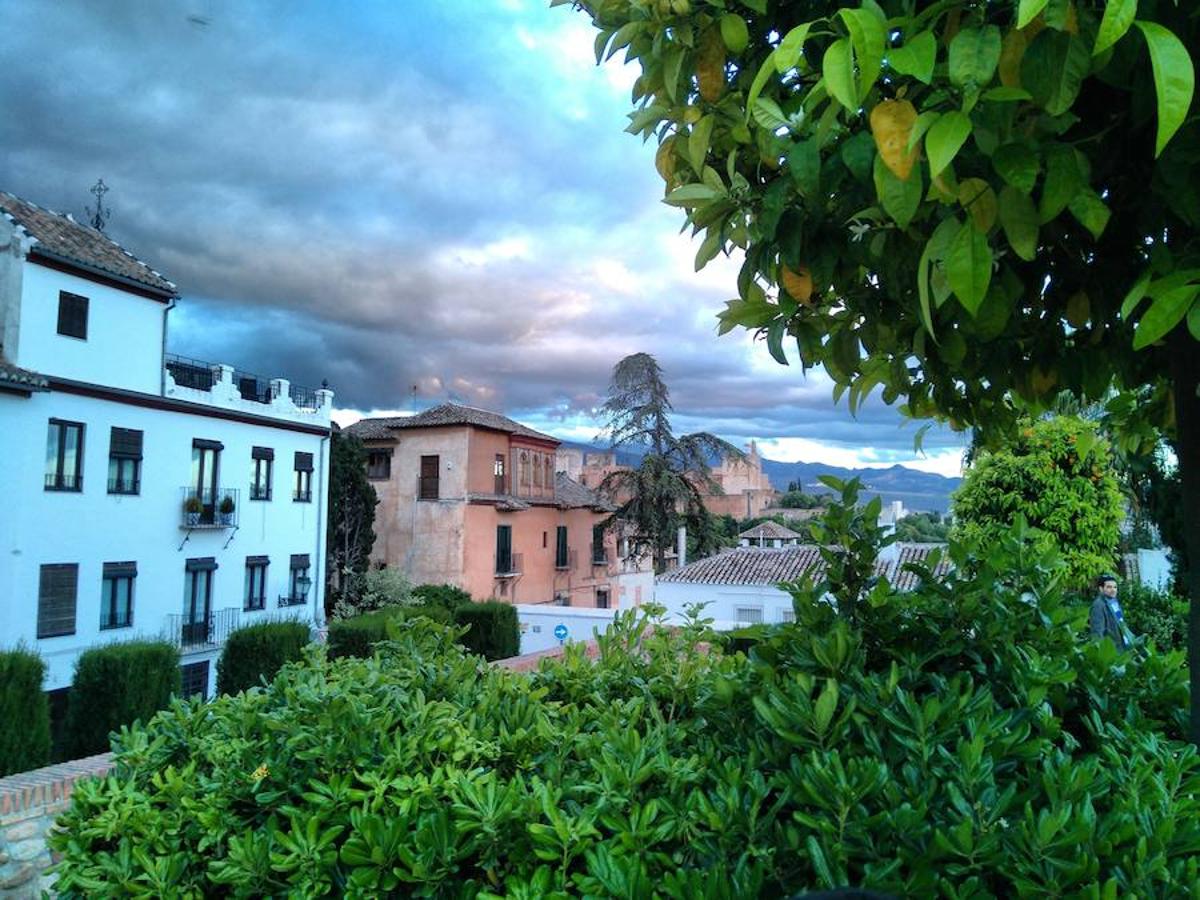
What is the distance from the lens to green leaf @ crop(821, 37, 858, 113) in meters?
1.08

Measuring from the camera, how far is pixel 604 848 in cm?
160

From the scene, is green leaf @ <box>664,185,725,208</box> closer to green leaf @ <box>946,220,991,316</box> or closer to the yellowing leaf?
the yellowing leaf

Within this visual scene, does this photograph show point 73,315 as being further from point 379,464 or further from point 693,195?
point 693,195

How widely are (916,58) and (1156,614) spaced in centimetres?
1481

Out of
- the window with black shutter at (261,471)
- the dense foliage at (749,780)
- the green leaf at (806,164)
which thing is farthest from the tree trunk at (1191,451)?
the window with black shutter at (261,471)

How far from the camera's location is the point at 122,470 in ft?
57.5

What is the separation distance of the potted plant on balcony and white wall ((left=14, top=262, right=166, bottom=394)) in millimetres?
2690

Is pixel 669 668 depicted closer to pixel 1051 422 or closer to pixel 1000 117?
pixel 1000 117

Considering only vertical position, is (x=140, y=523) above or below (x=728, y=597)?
above

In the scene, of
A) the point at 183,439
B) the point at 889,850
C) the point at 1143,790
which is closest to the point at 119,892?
the point at 889,850

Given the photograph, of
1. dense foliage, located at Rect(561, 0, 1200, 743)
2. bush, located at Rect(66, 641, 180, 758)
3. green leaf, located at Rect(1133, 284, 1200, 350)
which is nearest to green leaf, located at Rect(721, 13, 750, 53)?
dense foliage, located at Rect(561, 0, 1200, 743)

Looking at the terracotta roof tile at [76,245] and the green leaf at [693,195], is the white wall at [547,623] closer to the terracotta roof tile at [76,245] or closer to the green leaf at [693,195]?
the terracotta roof tile at [76,245]

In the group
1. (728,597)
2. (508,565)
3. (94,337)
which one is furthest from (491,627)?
(508,565)

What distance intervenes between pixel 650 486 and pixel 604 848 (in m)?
24.8
